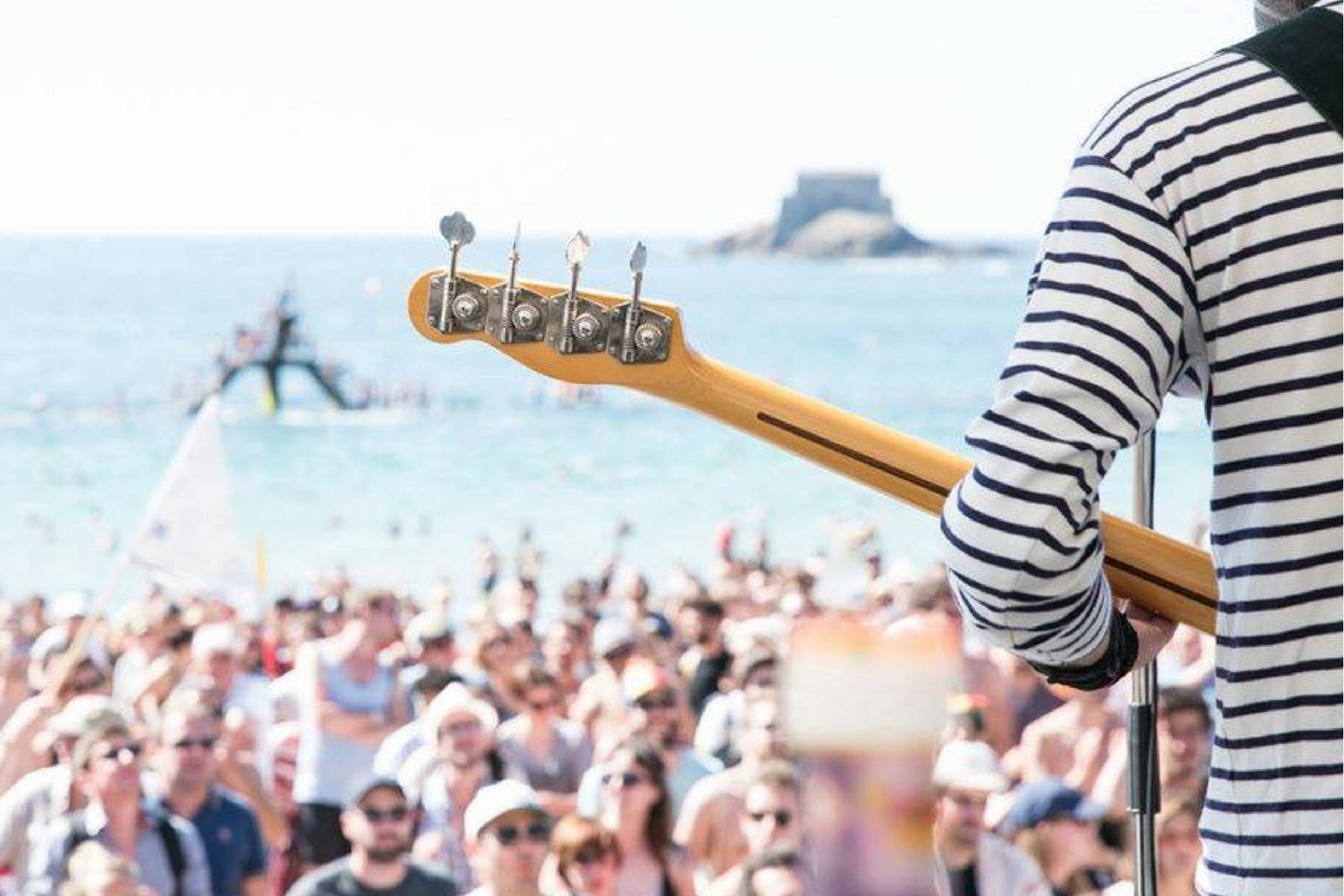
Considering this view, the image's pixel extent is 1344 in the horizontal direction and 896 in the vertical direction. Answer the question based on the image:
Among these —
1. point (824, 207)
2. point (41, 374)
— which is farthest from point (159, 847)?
point (824, 207)

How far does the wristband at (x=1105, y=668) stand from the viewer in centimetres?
220

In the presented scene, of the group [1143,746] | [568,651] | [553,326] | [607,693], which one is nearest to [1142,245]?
[1143,746]

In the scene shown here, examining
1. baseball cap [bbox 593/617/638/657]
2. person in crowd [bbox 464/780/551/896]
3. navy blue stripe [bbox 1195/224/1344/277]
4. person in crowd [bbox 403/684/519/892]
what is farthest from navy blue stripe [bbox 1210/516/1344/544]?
baseball cap [bbox 593/617/638/657]

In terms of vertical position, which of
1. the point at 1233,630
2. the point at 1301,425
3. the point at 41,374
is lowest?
the point at 41,374

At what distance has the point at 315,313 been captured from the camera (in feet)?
449

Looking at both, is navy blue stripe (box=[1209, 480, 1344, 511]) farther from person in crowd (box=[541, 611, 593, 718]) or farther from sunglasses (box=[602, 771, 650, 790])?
person in crowd (box=[541, 611, 593, 718])

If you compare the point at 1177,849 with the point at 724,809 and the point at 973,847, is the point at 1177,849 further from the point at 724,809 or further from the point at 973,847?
the point at 724,809

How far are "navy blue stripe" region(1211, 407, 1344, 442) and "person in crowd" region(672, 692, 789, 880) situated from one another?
189 inches

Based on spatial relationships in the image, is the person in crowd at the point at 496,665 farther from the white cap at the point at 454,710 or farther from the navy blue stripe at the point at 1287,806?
the navy blue stripe at the point at 1287,806

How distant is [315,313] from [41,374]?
114ft

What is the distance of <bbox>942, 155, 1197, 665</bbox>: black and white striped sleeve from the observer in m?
1.94

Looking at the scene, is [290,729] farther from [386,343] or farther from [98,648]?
[386,343]

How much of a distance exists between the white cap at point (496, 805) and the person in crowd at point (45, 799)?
1130 mm

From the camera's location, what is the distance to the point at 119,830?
264 inches
